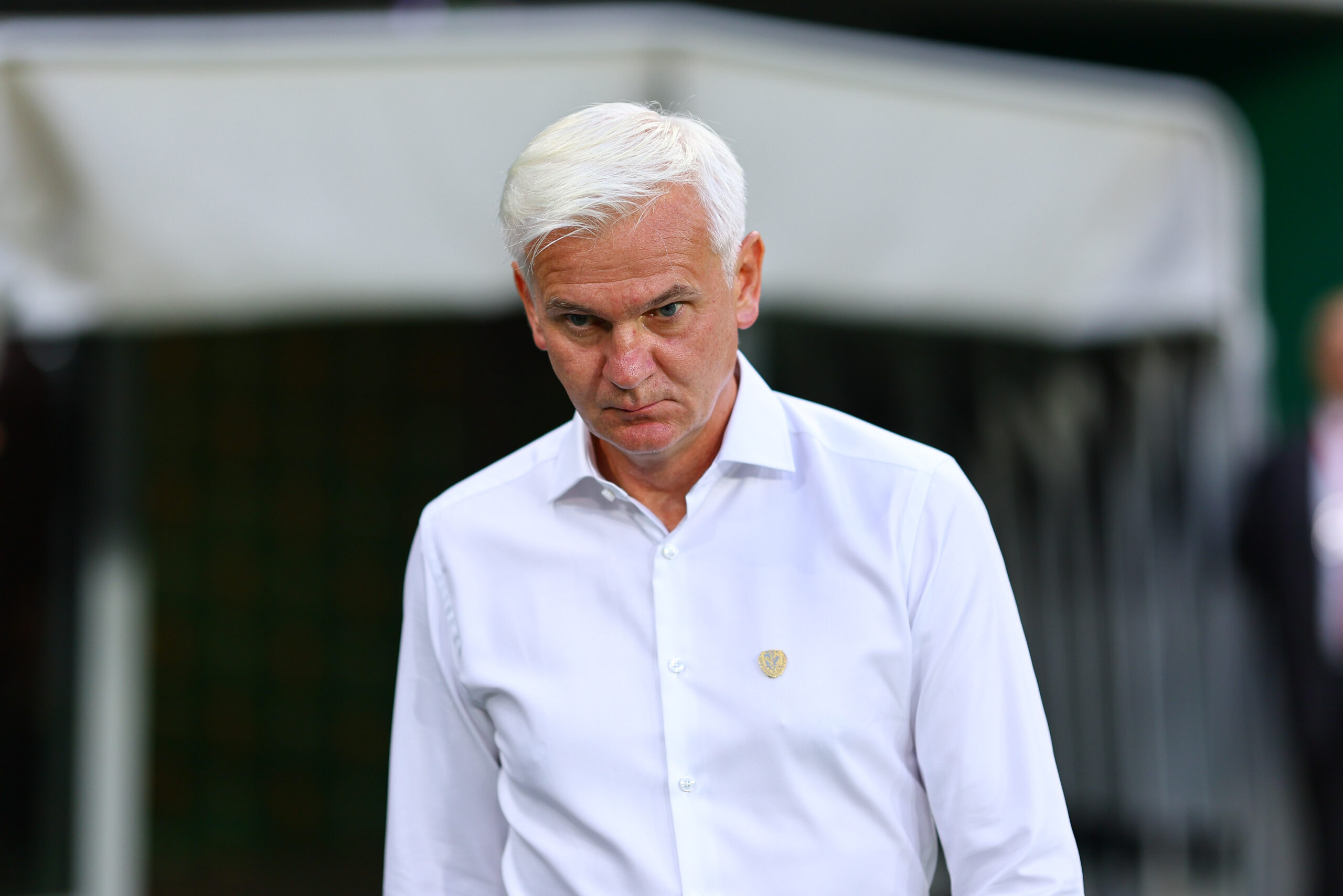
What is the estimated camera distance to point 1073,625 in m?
4.21

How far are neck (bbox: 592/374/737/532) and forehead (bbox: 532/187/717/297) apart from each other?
0.22 meters

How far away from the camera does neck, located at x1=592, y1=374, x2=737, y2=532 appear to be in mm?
1570

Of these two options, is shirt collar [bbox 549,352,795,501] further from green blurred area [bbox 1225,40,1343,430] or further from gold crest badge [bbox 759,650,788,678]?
green blurred area [bbox 1225,40,1343,430]

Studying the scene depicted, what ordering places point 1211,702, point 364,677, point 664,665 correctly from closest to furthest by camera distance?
1. point 664,665
2. point 1211,702
3. point 364,677

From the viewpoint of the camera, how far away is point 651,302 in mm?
1374

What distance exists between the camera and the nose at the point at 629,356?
4.56 feet

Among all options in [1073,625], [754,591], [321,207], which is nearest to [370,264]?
[321,207]

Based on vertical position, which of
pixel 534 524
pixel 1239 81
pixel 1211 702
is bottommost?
pixel 1211 702

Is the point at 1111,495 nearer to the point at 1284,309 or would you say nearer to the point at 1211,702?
the point at 1211,702

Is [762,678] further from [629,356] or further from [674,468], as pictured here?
[629,356]

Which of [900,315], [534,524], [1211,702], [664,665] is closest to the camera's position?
[664,665]

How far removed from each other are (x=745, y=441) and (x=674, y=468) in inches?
3.4

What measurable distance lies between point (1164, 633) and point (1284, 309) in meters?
2.26

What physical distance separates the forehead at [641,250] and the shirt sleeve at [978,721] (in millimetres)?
340
